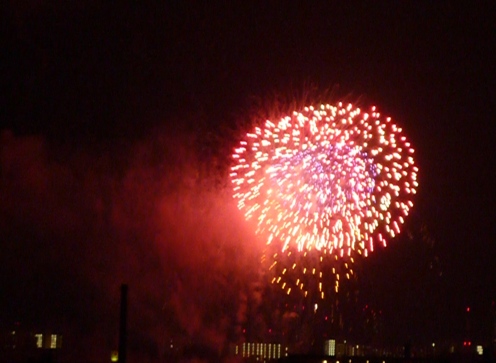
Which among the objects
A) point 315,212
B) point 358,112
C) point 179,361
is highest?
point 358,112

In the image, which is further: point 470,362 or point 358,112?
point 470,362

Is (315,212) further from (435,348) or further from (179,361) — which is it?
(435,348)

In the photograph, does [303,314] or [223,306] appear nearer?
[223,306]

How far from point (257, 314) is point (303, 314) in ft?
7.41

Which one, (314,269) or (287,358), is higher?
(314,269)

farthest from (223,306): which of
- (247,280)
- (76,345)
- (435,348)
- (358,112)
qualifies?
(435,348)

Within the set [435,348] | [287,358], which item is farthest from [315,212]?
[435,348]

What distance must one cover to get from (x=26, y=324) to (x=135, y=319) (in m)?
3.53

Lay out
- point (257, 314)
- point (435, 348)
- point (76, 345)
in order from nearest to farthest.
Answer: point (76, 345) → point (257, 314) → point (435, 348)

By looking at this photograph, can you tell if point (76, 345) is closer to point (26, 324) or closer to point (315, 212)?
point (26, 324)

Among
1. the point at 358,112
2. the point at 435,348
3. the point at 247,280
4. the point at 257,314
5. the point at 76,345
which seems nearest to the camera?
the point at 358,112

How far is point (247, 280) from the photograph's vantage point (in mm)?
29531

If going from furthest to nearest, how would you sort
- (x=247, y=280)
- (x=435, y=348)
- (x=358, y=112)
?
(x=435, y=348) < (x=247, y=280) < (x=358, y=112)

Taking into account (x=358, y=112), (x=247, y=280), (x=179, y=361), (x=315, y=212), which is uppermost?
(x=358, y=112)
